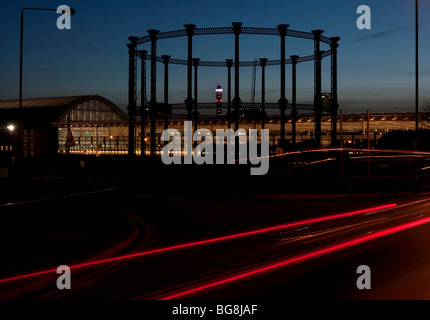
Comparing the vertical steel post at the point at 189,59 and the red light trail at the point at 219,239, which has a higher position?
the vertical steel post at the point at 189,59

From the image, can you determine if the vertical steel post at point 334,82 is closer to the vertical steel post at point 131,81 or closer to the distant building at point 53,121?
the vertical steel post at point 131,81

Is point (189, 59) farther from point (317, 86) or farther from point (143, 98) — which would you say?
point (317, 86)

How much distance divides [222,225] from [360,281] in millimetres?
8214

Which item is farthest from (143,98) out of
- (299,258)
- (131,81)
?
(299,258)

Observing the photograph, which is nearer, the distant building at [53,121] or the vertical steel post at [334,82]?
the vertical steel post at [334,82]

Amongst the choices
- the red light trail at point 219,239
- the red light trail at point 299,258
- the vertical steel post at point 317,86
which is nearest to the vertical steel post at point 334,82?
the vertical steel post at point 317,86

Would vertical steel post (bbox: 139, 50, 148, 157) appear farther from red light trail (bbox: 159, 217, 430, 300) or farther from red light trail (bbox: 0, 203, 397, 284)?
red light trail (bbox: 159, 217, 430, 300)
